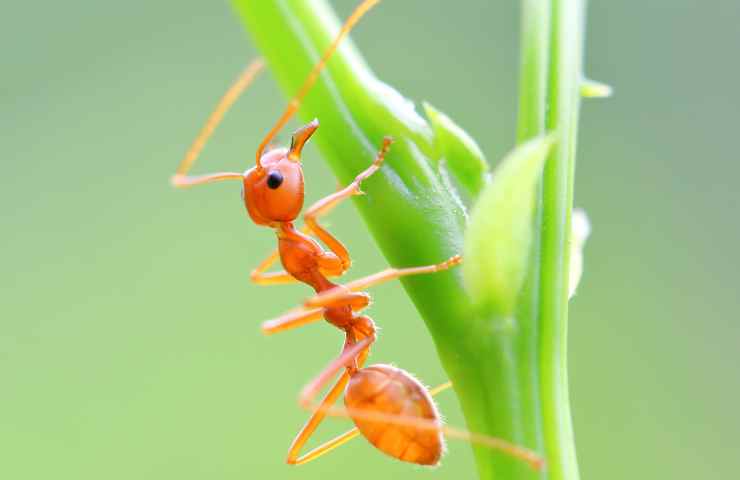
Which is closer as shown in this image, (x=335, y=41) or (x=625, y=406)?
(x=335, y=41)

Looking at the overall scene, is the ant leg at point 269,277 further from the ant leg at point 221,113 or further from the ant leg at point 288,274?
the ant leg at point 221,113

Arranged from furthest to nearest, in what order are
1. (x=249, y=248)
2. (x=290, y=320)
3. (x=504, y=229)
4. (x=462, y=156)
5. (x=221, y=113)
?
(x=249, y=248) → (x=290, y=320) → (x=221, y=113) → (x=462, y=156) → (x=504, y=229)

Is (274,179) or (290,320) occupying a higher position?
(274,179)

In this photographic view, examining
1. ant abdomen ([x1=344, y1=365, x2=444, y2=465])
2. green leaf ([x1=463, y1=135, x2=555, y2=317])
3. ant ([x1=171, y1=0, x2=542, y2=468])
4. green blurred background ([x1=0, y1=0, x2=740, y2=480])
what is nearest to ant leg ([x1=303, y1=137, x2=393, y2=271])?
ant ([x1=171, y1=0, x2=542, y2=468])

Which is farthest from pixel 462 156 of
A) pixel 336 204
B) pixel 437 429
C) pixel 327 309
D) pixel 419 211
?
pixel 327 309

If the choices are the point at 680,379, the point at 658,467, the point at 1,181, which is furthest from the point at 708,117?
the point at 1,181

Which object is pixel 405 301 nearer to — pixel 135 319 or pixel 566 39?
pixel 135 319

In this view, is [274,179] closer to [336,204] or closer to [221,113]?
[336,204]

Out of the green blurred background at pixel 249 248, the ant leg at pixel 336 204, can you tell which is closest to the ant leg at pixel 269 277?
the ant leg at pixel 336 204
